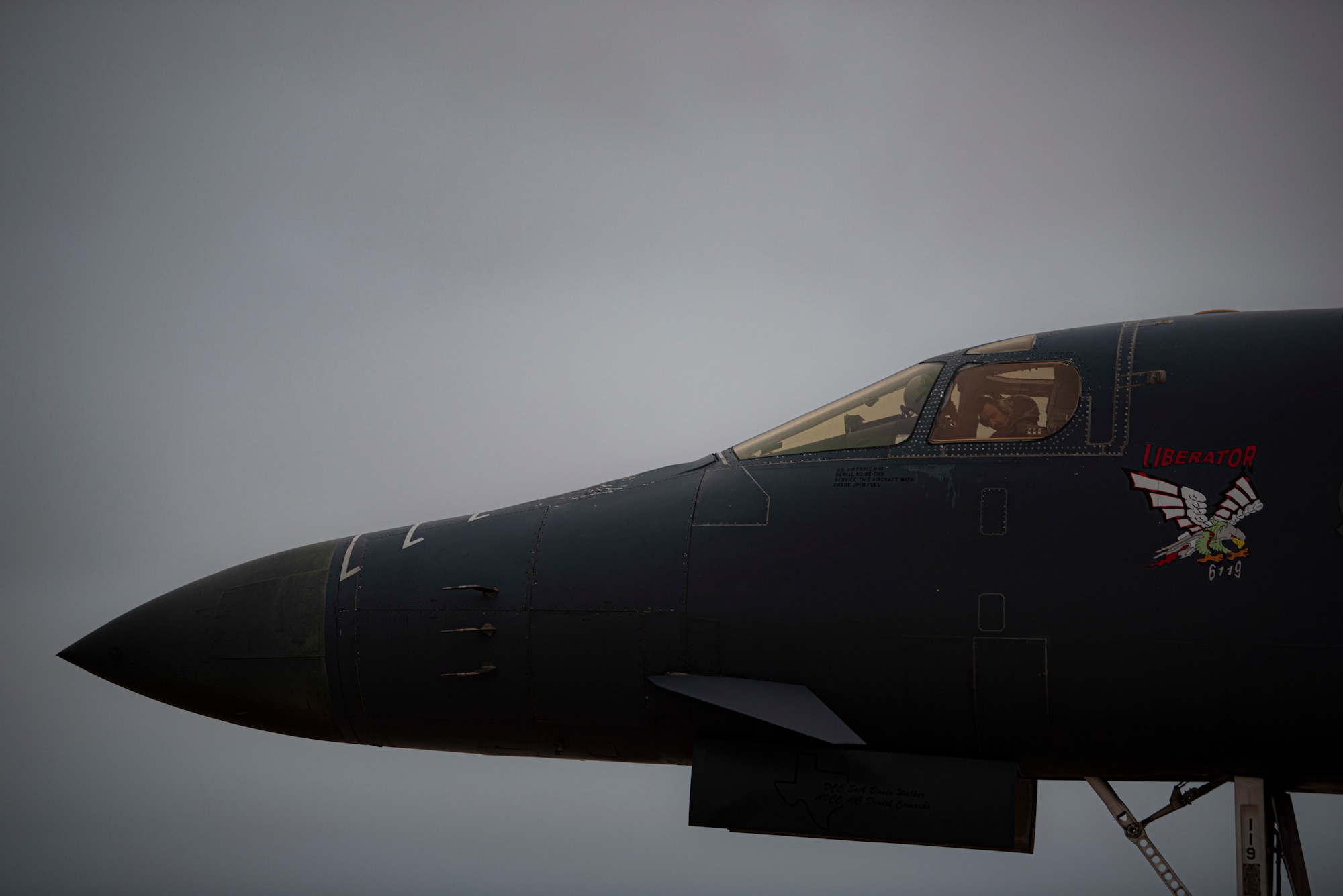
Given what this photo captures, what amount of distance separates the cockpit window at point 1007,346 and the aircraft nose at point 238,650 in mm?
4383

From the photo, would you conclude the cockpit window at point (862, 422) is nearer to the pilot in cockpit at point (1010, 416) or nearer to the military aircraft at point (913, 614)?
the military aircraft at point (913, 614)

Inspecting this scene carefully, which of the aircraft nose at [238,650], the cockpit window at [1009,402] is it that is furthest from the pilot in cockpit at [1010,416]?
the aircraft nose at [238,650]

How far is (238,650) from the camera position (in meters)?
7.21

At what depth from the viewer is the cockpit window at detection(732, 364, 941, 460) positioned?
695 centimetres

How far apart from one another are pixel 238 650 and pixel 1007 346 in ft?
17.1

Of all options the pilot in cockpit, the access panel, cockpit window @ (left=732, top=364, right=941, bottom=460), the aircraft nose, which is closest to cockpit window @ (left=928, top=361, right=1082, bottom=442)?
the pilot in cockpit

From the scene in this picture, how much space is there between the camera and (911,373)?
286 inches

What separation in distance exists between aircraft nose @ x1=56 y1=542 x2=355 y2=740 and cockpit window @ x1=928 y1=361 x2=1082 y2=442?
407 cm

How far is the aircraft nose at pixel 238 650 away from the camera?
7152 mm

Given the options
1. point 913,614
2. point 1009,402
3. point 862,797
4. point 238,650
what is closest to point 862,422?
point 1009,402

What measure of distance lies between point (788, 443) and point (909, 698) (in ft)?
5.85

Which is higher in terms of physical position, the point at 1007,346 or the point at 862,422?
the point at 1007,346

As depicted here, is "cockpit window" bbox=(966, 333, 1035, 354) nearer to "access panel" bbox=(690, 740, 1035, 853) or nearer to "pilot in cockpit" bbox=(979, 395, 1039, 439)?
"pilot in cockpit" bbox=(979, 395, 1039, 439)

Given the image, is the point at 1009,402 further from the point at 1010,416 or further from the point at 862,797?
the point at 862,797
